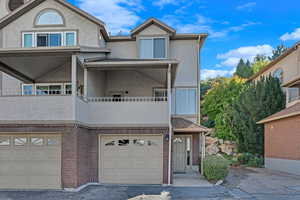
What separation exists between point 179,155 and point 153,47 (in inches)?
268

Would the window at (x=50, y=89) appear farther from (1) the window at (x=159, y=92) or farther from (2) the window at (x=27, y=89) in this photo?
(1) the window at (x=159, y=92)

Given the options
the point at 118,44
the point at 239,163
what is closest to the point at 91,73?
the point at 118,44

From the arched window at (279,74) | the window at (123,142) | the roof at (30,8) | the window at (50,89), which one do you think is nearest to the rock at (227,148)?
the arched window at (279,74)

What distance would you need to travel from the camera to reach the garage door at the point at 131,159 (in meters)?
12.0

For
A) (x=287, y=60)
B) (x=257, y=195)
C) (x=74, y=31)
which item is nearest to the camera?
(x=257, y=195)

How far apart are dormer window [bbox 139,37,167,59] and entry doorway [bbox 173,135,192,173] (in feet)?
17.1

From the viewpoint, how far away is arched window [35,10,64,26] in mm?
15562

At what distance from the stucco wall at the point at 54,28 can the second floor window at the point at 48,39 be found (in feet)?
0.90

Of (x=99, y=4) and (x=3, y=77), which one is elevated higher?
(x=99, y=4)

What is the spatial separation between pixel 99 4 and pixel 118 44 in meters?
3.14

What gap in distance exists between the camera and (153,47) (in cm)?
1669

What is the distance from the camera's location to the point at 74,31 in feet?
50.7

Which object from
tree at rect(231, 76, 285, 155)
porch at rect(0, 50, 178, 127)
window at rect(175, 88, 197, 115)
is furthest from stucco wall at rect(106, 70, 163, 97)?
tree at rect(231, 76, 285, 155)

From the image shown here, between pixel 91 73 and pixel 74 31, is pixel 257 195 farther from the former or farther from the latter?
pixel 74 31
